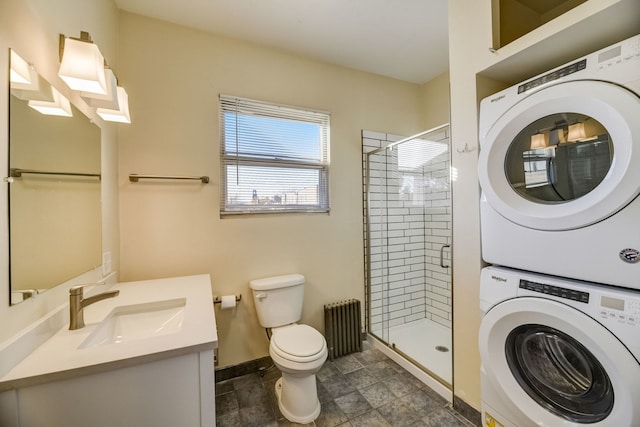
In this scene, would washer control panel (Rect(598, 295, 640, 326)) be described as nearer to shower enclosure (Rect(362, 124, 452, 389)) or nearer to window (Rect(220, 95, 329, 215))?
shower enclosure (Rect(362, 124, 452, 389))

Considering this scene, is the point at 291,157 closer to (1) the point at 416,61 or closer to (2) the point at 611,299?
(1) the point at 416,61

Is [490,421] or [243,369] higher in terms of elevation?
[490,421]

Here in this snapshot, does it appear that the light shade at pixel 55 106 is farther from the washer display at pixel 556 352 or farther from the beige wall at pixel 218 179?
the washer display at pixel 556 352

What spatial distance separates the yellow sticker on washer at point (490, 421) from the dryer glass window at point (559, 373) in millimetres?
267

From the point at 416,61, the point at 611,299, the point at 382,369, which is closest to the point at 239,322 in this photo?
the point at 382,369

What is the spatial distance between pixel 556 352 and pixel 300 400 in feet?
4.36

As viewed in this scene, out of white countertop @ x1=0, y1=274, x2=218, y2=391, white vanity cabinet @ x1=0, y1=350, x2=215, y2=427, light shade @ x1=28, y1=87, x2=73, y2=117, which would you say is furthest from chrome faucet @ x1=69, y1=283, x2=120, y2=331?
light shade @ x1=28, y1=87, x2=73, y2=117

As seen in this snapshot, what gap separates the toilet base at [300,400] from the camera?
1579mm

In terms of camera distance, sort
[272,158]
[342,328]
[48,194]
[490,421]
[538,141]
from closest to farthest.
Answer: [48,194] < [538,141] < [490,421] < [272,158] < [342,328]

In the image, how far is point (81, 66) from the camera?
1.07 meters

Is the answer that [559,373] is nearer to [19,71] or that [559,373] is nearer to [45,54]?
[19,71]

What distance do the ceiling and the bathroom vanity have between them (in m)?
1.92

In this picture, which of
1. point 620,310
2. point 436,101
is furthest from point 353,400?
point 436,101

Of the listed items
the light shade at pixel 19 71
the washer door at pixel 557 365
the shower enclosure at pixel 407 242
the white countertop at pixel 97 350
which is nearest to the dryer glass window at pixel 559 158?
the washer door at pixel 557 365
